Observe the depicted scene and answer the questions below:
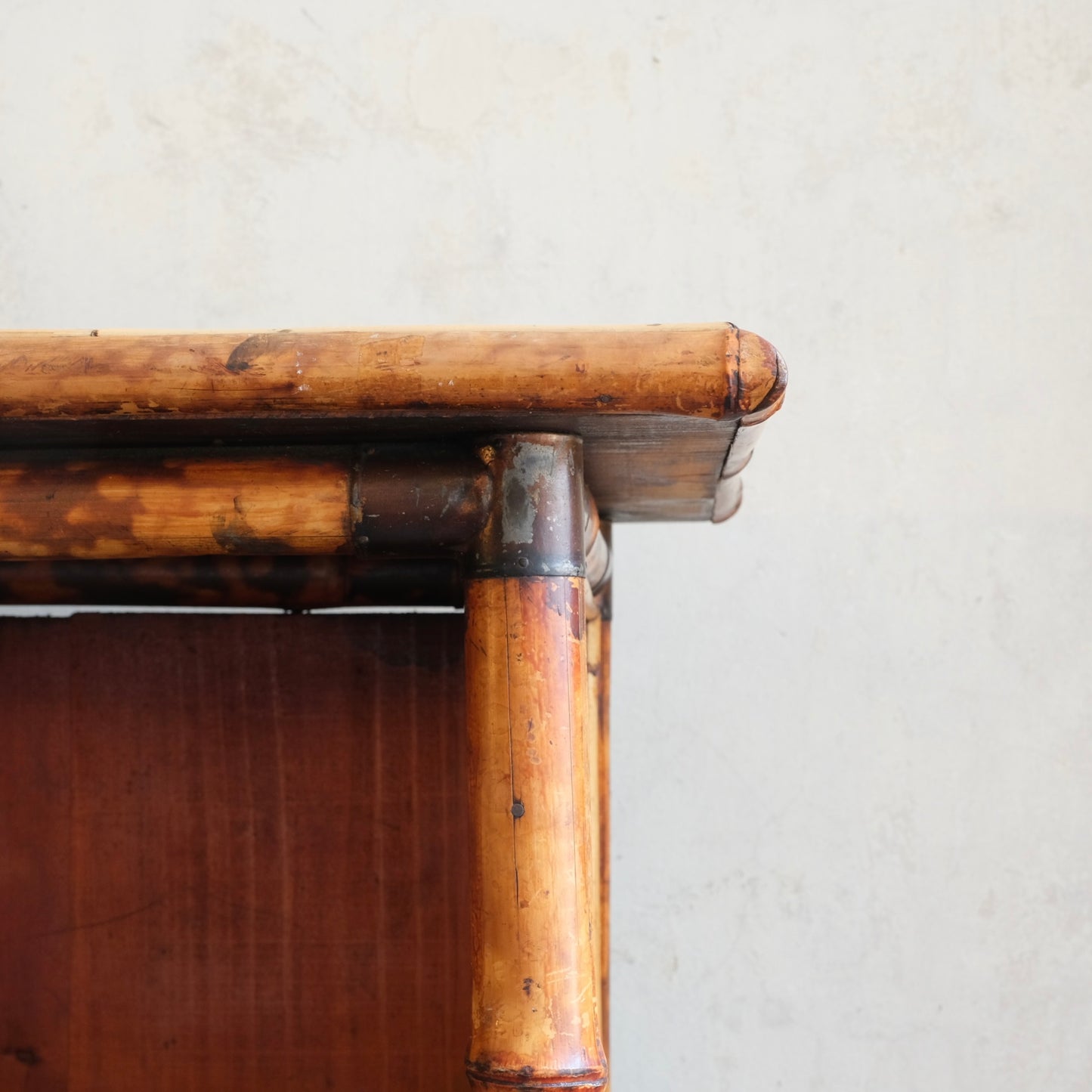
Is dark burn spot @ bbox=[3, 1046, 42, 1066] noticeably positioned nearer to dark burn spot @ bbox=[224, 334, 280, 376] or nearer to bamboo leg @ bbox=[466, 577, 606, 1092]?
bamboo leg @ bbox=[466, 577, 606, 1092]

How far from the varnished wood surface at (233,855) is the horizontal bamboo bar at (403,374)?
27 cm

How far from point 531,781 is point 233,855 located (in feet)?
0.97

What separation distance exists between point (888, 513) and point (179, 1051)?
0.89 meters

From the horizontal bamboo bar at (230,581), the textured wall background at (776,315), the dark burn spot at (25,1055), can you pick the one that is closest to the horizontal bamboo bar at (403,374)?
the horizontal bamboo bar at (230,581)

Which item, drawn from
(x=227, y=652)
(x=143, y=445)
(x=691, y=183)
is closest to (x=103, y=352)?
(x=143, y=445)

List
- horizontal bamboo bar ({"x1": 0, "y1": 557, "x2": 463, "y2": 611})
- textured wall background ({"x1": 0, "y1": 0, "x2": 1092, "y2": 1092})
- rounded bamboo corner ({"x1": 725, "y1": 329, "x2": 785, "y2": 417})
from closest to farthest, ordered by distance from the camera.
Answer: rounded bamboo corner ({"x1": 725, "y1": 329, "x2": 785, "y2": 417})
horizontal bamboo bar ({"x1": 0, "y1": 557, "x2": 463, "y2": 611})
textured wall background ({"x1": 0, "y1": 0, "x2": 1092, "y2": 1092})

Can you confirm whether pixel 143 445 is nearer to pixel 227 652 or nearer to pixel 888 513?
pixel 227 652

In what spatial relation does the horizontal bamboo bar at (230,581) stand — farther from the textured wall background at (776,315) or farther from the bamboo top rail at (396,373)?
the textured wall background at (776,315)

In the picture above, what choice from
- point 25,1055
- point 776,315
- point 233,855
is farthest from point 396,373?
point 776,315

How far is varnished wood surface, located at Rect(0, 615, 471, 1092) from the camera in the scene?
2.19 ft

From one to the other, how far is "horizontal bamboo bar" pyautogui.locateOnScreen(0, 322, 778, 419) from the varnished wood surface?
10.7 inches

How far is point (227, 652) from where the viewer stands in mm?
688

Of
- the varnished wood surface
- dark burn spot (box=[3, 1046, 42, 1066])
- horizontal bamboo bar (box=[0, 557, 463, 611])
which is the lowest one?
dark burn spot (box=[3, 1046, 42, 1066])

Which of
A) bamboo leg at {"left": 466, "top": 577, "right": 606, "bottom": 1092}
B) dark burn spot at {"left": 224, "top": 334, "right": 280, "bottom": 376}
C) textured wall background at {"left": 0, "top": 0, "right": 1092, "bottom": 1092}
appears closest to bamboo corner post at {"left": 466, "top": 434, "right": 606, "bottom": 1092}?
bamboo leg at {"left": 466, "top": 577, "right": 606, "bottom": 1092}
